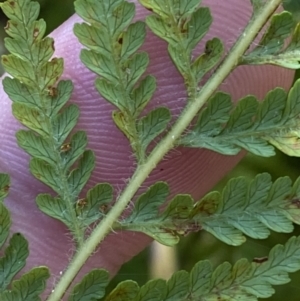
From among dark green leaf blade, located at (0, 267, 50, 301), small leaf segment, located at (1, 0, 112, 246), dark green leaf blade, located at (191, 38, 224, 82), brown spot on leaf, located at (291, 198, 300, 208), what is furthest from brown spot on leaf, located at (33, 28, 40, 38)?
brown spot on leaf, located at (291, 198, 300, 208)

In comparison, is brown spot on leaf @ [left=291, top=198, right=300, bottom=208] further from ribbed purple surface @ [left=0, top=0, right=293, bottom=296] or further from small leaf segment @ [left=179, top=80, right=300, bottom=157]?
ribbed purple surface @ [left=0, top=0, right=293, bottom=296]

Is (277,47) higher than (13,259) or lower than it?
higher

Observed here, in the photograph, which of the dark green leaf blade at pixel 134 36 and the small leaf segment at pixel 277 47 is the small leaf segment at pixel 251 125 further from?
the dark green leaf blade at pixel 134 36

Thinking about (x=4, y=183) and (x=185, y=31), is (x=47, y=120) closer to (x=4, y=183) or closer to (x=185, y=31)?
(x=4, y=183)

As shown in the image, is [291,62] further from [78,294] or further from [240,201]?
[78,294]

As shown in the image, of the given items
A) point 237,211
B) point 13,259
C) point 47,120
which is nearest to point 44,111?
point 47,120
